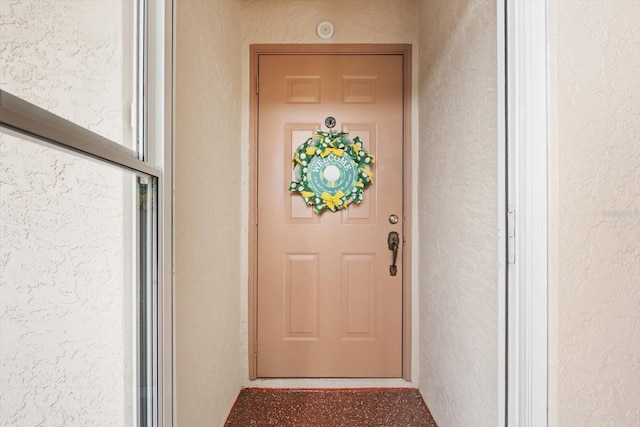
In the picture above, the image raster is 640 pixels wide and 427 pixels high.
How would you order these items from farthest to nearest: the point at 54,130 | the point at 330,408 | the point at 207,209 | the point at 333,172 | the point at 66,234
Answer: the point at 333,172, the point at 330,408, the point at 207,209, the point at 66,234, the point at 54,130

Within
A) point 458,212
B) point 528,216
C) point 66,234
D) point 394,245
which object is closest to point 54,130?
point 66,234

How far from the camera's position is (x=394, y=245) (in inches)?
82.6

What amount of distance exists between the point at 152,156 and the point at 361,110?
1516mm

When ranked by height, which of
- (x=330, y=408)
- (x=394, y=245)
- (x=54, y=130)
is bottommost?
A: (x=330, y=408)

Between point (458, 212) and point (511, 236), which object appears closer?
point (511, 236)

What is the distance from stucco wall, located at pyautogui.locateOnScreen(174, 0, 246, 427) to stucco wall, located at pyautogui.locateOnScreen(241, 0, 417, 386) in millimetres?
138

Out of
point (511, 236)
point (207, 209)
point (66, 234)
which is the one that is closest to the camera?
point (66, 234)

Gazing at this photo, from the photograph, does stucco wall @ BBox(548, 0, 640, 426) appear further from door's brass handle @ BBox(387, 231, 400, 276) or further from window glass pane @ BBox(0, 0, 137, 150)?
door's brass handle @ BBox(387, 231, 400, 276)

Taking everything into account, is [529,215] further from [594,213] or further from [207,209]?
[207,209]

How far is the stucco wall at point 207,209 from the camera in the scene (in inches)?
45.3

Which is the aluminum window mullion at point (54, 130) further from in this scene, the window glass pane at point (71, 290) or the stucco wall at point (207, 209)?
the stucco wall at point (207, 209)

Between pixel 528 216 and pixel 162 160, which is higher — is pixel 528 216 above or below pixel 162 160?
below

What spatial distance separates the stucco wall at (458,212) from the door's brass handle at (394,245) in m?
0.15

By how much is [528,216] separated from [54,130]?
93 cm
